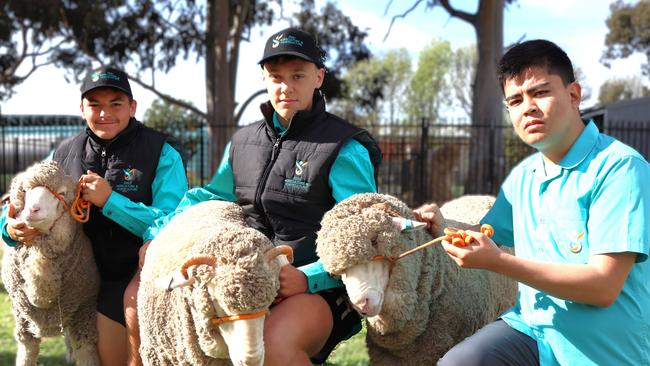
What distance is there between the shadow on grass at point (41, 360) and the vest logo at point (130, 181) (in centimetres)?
164

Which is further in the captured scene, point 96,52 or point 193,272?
point 96,52

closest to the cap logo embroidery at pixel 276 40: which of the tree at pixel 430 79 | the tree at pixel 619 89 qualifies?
the tree at pixel 619 89

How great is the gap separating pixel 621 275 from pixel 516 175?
2.30ft

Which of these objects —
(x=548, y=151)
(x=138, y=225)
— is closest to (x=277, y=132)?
(x=138, y=225)

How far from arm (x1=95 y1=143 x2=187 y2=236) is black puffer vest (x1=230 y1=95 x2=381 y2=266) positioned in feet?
1.80

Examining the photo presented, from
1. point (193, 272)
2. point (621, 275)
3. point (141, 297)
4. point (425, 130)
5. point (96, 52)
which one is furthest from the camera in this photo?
point (96, 52)

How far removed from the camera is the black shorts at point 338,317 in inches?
108

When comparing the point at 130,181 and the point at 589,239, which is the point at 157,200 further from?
the point at 589,239

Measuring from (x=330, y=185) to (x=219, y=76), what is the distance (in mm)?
12725

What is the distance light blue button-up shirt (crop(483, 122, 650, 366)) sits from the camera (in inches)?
79.0

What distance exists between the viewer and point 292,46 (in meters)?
2.88

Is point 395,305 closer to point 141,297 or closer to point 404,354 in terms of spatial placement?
point 404,354

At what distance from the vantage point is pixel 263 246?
2.26m

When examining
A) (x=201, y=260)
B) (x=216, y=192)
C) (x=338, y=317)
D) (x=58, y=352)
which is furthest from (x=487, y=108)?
(x=201, y=260)
